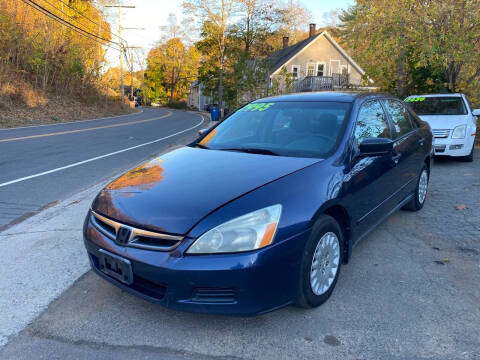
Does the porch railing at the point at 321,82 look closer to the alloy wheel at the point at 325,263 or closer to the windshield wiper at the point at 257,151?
the windshield wiper at the point at 257,151

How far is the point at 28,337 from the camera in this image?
2438 millimetres

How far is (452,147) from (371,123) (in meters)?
5.51

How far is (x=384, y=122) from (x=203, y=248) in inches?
108

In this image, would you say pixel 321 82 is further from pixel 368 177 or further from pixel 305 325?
pixel 305 325

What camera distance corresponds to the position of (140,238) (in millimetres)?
2424

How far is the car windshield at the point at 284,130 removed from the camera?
3.34 meters

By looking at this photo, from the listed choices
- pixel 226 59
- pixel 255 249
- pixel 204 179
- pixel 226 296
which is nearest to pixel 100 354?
pixel 226 296

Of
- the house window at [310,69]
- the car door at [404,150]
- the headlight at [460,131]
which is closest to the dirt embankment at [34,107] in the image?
the headlight at [460,131]

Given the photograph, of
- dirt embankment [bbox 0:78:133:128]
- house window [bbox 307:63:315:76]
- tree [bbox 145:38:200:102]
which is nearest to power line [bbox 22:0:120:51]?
dirt embankment [bbox 0:78:133:128]

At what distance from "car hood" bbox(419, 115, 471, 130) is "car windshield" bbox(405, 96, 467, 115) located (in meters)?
0.27

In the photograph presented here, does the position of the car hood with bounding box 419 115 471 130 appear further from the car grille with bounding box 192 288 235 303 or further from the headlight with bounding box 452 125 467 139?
the car grille with bounding box 192 288 235 303

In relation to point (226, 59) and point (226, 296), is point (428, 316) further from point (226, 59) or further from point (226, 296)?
point (226, 59)

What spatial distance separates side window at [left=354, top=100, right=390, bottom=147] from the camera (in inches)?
138

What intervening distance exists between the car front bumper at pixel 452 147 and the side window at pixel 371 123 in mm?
4967
